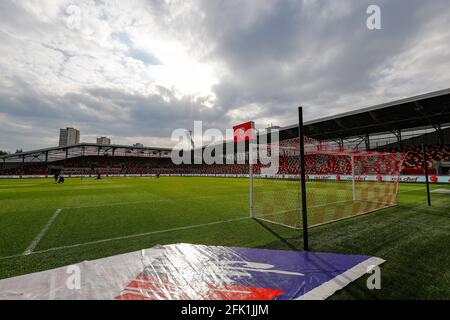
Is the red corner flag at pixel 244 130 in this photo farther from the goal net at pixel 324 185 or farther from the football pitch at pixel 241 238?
the football pitch at pixel 241 238

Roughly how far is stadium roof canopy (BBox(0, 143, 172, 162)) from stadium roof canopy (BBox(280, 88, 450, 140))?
145ft

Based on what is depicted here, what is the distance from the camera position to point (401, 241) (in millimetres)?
4211

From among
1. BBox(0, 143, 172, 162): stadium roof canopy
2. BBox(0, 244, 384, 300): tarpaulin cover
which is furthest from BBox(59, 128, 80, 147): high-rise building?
BBox(0, 244, 384, 300): tarpaulin cover

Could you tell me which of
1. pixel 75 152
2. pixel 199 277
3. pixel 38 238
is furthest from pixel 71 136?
pixel 199 277

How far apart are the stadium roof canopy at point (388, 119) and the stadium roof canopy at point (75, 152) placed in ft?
145

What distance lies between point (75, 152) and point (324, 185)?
203ft

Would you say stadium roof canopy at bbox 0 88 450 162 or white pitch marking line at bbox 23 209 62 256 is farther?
stadium roof canopy at bbox 0 88 450 162

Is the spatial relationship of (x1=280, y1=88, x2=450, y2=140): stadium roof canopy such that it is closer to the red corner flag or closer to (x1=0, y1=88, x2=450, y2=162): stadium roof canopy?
(x1=0, y1=88, x2=450, y2=162): stadium roof canopy

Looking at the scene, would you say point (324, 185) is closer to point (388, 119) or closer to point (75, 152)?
point (388, 119)

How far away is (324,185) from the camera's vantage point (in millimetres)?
19484

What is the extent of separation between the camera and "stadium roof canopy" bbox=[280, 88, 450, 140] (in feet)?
60.7

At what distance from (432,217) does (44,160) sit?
6953 centimetres
